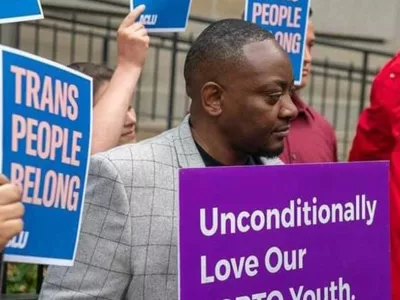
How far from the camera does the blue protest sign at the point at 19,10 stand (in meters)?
2.74

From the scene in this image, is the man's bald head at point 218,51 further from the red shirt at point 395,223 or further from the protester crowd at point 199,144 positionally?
the red shirt at point 395,223

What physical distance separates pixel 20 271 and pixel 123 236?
2791 mm

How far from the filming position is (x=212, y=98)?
9.50ft

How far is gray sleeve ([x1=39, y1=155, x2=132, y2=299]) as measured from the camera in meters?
2.73

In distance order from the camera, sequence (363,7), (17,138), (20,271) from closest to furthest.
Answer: (17,138) → (20,271) → (363,7)

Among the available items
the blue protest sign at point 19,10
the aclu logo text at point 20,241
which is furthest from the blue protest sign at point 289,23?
the aclu logo text at point 20,241

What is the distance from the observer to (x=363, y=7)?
11.5m

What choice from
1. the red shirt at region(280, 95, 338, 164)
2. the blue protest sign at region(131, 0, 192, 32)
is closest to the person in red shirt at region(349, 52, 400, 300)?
the red shirt at region(280, 95, 338, 164)

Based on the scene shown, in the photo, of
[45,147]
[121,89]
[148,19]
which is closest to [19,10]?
[45,147]

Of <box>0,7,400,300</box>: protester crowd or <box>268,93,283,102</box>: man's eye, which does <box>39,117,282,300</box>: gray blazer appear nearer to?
<box>0,7,400,300</box>: protester crowd

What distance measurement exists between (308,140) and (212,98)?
6.04 ft

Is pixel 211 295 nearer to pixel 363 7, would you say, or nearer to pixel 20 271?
pixel 20 271

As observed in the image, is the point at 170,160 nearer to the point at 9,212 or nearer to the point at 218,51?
the point at 218,51

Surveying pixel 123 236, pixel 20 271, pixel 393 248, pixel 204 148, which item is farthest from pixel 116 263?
pixel 20 271
